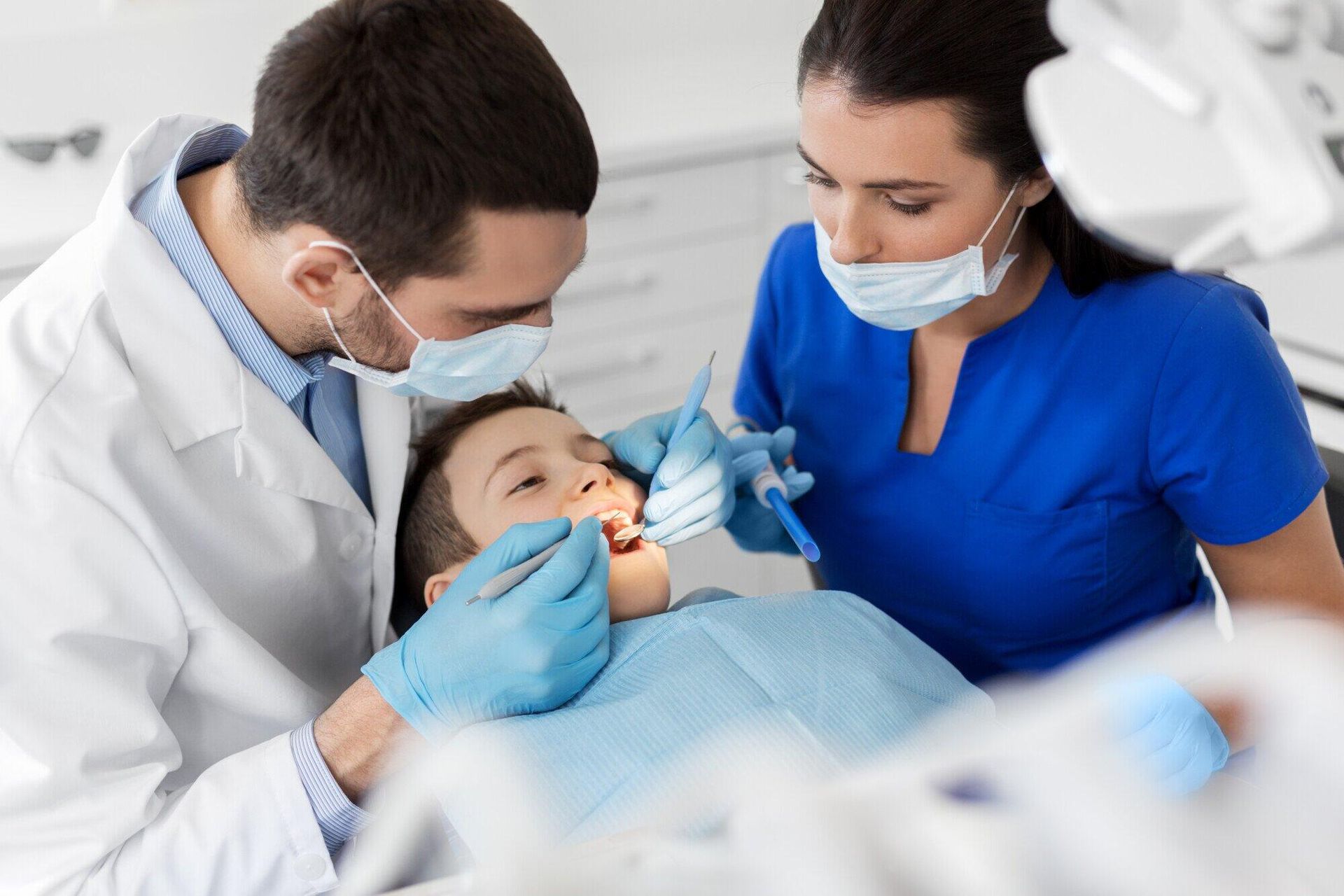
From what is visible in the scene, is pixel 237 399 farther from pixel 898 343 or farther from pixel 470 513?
pixel 898 343

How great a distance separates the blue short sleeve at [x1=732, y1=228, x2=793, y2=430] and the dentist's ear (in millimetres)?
674

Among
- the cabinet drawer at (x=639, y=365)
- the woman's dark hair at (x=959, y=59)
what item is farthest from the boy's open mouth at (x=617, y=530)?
the cabinet drawer at (x=639, y=365)

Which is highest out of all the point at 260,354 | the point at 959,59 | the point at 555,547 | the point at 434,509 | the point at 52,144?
the point at 959,59

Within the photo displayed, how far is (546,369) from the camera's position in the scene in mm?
2570

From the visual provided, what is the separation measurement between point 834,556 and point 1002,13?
775 millimetres

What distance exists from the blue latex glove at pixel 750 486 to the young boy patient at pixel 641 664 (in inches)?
5.2

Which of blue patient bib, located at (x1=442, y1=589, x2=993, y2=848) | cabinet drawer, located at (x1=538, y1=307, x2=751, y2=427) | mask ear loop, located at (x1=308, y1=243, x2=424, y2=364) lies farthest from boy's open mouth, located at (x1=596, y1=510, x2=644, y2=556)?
cabinet drawer, located at (x1=538, y1=307, x2=751, y2=427)

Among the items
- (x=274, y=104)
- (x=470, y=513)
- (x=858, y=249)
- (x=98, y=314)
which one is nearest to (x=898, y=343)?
(x=858, y=249)

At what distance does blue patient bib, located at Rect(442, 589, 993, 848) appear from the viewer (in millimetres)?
1144

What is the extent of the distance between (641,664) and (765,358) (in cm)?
61

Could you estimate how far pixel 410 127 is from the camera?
1.11m

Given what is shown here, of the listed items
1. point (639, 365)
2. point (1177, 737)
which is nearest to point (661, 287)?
point (639, 365)

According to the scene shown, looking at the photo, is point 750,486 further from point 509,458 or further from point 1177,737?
point 1177,737

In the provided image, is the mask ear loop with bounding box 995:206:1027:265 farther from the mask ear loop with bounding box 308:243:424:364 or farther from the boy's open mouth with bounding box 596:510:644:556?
the mask ear loop with bounding box 308:243:424:364
